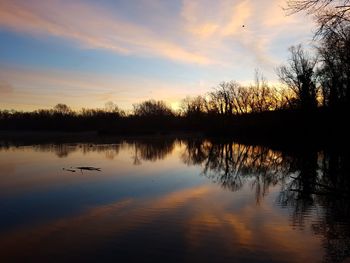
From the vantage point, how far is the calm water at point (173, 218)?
9.02m

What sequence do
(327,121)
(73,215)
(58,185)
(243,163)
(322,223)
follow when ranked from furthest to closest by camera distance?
(327,121) < (243,163) < (58,185) < (73,215) < (322,223)

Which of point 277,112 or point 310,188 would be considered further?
point 277,112

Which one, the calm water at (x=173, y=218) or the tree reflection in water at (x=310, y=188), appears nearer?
the calm water at (x=173, y=218)

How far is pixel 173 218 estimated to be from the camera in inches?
482

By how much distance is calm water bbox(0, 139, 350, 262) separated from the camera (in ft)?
29.6

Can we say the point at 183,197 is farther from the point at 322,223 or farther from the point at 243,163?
the point at 243,163

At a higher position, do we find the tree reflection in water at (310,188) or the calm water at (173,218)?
the tree reflection in water at (310,188)

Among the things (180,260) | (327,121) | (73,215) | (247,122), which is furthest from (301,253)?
(247,122)

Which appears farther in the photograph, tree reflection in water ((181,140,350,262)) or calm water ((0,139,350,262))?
tree reflection in water ((181,140,350,262))

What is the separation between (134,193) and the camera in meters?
16.8

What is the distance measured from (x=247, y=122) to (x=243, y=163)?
44.3 m

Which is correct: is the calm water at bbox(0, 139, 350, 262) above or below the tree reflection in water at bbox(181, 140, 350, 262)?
below

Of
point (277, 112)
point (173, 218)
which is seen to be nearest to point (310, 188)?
point (173, 218)

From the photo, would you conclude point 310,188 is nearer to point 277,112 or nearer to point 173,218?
point 173,218
